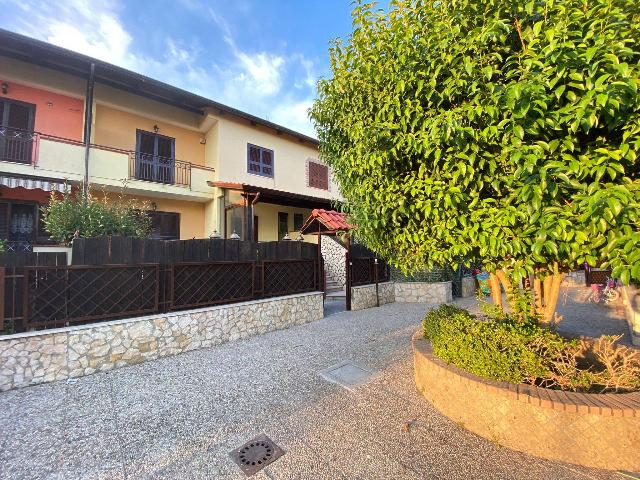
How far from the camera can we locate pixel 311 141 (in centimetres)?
1698

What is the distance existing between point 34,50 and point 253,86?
6.99 metres

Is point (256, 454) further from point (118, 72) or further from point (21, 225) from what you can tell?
point (118, 72)

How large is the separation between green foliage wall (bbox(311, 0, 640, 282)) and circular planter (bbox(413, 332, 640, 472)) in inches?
49.7

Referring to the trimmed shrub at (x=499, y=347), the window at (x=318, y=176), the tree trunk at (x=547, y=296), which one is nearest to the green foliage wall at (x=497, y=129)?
the tree trunk at (x=547, y=296)

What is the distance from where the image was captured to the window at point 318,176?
1752 cm

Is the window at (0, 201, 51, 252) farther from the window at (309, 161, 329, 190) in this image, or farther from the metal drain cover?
the window at (309, 161, 329, 190)

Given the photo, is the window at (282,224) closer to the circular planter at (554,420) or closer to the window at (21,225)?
the window at (21,225)

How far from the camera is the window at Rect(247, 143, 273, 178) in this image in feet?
47.5

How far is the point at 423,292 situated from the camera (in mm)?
11383

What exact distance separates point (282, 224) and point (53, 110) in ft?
33.6

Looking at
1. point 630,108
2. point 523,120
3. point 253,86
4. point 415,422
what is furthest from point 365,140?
point 253,86

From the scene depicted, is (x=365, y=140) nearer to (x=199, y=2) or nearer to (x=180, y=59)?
(x=199, y=2)

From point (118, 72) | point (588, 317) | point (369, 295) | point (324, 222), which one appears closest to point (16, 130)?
point (118, 72)

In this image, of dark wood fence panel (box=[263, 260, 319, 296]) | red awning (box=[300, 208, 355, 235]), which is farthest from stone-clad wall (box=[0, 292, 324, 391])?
red awning (box=[300, 208, 355, 235])
